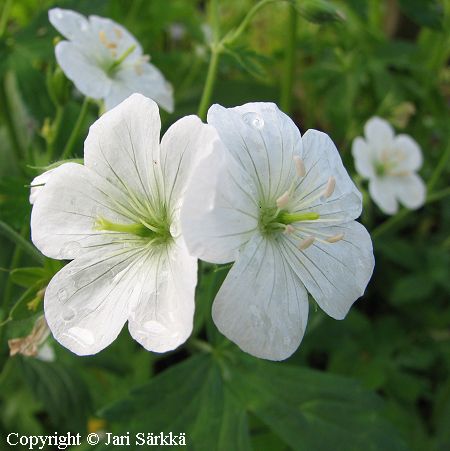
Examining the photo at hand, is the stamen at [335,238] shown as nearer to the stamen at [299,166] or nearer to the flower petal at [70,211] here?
the stamen at [299,166]

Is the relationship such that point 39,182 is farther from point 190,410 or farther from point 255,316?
point 190,410

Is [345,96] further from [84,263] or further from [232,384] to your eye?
[84,263]

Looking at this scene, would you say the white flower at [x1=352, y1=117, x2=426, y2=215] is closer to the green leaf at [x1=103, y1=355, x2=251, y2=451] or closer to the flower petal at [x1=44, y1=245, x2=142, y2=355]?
the green leaf at [x1=103, y1=355, x2=251, y2=451]

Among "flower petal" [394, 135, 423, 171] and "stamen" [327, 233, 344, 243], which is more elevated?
"stamen" [327, 233, 344, 243]

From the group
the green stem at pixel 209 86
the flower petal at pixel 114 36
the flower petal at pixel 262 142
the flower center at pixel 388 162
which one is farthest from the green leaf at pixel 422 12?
the flower petal at pixel 262 142

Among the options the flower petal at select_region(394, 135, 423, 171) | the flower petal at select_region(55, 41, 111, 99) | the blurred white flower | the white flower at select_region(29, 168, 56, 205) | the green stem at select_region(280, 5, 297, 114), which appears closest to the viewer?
the white flower at select_region(29, 168, 56, 205)

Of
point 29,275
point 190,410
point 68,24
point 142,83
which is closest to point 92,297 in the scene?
point 29,275

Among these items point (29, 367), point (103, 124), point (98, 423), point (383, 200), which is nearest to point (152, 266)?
point (103, 124)

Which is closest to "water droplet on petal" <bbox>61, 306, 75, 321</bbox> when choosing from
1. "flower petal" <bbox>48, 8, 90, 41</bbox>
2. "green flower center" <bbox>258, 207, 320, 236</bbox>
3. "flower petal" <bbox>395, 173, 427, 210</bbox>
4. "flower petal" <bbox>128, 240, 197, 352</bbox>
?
"flower petal" <bbox>128, 240, 197, 352</bbox>
